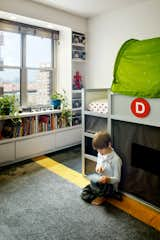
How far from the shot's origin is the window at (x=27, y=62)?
11.4 ft

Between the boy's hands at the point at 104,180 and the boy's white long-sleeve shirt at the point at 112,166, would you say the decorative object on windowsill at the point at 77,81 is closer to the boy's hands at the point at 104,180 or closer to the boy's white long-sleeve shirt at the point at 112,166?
the boy's white long-sleeve shirt at the point at 112,166

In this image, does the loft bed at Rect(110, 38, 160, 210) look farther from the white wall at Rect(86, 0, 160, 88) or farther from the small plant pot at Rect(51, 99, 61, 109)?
the small plant pot at Rect(51, 99, 61, 109)

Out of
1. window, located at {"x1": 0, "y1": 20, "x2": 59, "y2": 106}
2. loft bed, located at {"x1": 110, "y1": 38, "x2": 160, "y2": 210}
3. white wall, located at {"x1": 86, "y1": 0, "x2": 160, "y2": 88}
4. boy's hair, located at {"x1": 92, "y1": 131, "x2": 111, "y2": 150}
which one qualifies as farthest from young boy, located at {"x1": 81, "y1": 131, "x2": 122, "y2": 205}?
window, located at {"x1": 0, "y1": 20, "x2": 59, "y2": 106}

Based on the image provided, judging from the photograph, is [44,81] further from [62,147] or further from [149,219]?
[149,219]

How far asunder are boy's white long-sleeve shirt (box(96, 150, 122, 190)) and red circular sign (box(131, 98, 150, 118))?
515 mm

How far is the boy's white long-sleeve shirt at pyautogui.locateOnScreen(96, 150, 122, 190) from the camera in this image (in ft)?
7.26

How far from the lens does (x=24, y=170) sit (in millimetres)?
3023

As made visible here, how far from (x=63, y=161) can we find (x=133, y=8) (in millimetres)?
2679

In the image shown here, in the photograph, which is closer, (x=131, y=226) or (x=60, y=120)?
(x=131, y=226)

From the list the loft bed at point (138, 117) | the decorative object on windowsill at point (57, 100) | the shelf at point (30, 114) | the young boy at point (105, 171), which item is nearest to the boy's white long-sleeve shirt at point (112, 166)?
the young boy at point (105, 171)

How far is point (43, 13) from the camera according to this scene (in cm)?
338

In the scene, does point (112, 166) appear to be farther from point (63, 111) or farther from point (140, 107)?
point (63, 111)

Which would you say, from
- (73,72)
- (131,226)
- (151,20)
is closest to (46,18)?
(73,72)

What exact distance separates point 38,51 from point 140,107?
103 inches
